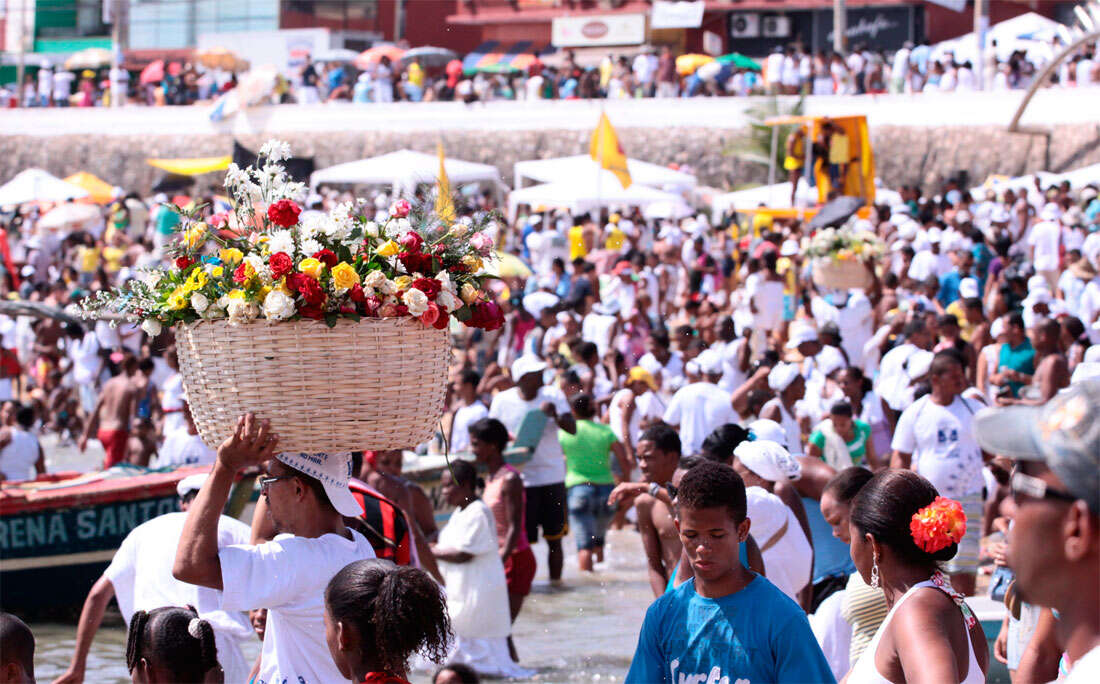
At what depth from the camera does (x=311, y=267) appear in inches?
143

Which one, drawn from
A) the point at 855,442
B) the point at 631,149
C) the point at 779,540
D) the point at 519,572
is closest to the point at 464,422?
the point at 519,572

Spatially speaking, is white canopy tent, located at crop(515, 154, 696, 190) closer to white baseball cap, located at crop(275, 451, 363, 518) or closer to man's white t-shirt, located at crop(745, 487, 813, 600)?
man's white t-shirt, located at crop(745, 487, 813, 600)

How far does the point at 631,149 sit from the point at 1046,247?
1613 cm

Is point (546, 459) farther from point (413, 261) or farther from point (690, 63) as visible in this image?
point (690, 63)

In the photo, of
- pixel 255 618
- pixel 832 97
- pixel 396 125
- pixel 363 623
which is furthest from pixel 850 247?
pixel 396 125

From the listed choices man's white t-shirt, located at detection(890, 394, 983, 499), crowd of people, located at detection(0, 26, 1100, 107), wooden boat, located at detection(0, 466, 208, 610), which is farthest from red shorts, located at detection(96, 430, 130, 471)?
crowd of people, located at detection(0, 26, 1100, 107)

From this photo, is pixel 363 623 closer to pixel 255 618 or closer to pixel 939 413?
pixel 255 618

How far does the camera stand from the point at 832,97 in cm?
3106

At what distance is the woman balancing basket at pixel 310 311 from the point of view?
3619 mm

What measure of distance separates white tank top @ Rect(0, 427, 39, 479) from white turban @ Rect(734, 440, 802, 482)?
314 inches

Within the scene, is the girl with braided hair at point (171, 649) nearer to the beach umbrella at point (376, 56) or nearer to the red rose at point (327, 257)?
the red rose at point (327, 257)

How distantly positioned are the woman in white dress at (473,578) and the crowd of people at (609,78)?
23050 mm

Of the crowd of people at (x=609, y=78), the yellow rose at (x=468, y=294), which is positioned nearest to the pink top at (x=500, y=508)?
the yellow rose at (x=468, y=294)

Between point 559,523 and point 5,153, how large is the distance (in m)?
31.3
